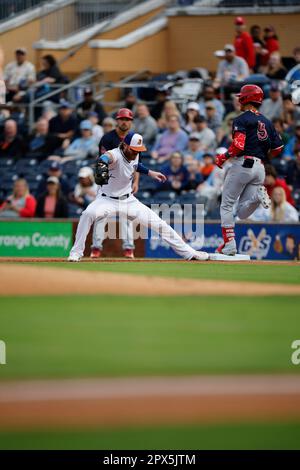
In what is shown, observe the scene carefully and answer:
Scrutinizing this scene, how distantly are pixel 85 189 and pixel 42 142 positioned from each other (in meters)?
3.28

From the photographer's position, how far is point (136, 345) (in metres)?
8.00

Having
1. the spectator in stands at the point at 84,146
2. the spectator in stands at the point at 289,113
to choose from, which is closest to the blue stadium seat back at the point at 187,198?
the spectator in stands at the point at 289,113

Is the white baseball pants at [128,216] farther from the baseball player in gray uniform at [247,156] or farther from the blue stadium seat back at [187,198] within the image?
the blue stadium seat back at [187,198]

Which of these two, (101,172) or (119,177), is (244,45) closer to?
(119,177)

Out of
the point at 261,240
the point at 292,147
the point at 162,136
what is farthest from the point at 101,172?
the point at 162,136

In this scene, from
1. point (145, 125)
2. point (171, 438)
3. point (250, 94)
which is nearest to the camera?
point (171, 438)

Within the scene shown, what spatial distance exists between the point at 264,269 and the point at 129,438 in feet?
28.6

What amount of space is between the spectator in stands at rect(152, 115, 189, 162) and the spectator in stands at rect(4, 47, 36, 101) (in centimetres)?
495

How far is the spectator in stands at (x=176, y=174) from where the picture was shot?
20.3 metres

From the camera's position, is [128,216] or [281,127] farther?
[281,127]

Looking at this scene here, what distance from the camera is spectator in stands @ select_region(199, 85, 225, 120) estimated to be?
2188cm

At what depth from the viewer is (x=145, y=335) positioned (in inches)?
333

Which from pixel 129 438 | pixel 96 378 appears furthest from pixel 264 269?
pixel 129 438

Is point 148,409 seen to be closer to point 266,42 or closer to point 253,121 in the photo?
point 253,121
